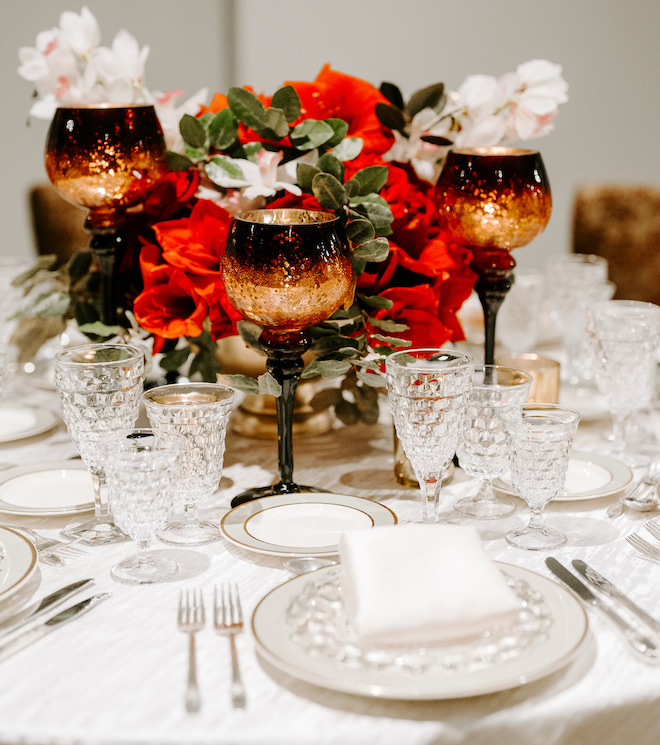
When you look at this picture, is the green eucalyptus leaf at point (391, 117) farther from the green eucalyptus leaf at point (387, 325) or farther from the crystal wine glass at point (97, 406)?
the crystal wine glass at point (97, 406)

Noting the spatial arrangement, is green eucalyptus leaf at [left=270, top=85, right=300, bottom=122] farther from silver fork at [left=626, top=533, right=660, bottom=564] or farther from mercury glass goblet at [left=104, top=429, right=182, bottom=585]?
silver fork at [left=626, top=533, right=660, bottom=564]

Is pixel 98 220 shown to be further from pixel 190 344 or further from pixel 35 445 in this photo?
pixel 35 445

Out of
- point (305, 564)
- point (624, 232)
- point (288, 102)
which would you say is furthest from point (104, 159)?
point (624, 232)

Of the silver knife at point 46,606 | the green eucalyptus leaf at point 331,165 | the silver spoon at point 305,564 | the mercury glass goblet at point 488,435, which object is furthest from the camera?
the green eucalyptus leaf at point 331,165

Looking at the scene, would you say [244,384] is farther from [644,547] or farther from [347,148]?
[644,547]

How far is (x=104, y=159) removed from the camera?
3.80 feet

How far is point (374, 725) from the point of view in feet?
2.11

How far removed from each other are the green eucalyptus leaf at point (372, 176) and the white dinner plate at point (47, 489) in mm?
486

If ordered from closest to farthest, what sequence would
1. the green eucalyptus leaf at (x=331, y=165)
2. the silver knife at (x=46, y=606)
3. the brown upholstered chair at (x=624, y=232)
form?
the silver knife at (x=46, y=606), the green eucalyptus leaf at (x=331, y=165), the brown upholstered chair at (x=624, y=232)

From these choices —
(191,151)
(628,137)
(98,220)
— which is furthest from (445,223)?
(628,137)

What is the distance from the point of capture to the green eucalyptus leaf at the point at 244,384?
1058mm

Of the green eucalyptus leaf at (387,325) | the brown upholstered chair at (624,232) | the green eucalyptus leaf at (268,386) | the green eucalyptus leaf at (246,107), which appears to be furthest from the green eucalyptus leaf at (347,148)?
→ the brown upholstered chair at (624,232)

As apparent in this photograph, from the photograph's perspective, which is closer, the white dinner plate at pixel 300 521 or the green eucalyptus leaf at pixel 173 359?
the white dinner plate at pixel 300 521

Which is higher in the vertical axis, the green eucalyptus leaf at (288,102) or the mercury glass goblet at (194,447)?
the green eucalyptus leaf at (288,102)
